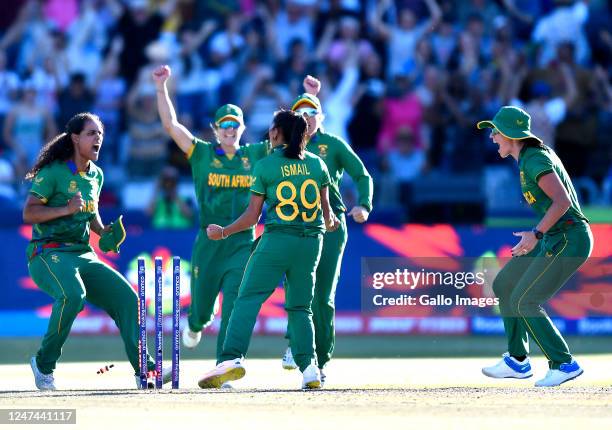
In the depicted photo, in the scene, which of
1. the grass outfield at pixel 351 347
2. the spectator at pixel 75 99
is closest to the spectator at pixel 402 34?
the spectator at pixel 75 99

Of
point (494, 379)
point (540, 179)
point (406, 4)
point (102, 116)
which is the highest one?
point (406, 4)

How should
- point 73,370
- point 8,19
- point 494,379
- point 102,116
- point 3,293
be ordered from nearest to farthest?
point 494,379, point 73,370, point 3,293, point 102,116, point 8,19

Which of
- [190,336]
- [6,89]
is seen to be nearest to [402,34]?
[6,89]

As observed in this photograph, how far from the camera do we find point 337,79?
63.7 feet

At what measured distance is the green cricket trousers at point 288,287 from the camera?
9.84m

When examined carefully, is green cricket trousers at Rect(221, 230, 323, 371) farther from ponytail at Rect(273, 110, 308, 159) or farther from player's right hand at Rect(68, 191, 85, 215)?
player's right hand at Rect(68, 191, 85, 215)

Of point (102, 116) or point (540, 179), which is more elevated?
point (102, 116)

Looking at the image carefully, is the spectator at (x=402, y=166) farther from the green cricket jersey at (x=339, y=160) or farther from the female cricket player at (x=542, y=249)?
the female cricket player at (x=542, y=249)

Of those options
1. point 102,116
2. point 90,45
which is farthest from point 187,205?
point 90,45

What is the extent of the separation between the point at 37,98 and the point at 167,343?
5873 mm

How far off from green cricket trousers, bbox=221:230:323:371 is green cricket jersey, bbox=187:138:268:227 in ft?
4.63

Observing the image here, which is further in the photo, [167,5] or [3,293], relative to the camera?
[167,5]

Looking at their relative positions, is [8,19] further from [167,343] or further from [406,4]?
[167,343]

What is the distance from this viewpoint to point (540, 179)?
9.98 m
